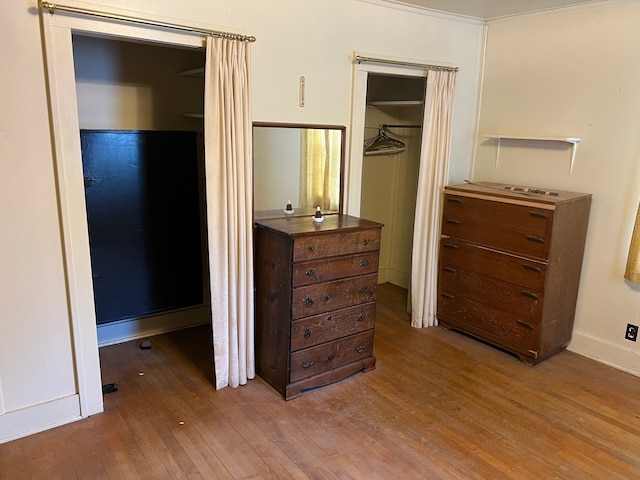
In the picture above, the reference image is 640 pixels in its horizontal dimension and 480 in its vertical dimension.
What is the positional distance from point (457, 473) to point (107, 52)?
323 cm

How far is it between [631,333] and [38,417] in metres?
3.64

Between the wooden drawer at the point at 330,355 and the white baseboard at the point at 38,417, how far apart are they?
117 centimetres

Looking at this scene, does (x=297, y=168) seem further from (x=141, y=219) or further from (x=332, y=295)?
(x=141, y=219)

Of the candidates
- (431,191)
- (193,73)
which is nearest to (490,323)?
(431,191)

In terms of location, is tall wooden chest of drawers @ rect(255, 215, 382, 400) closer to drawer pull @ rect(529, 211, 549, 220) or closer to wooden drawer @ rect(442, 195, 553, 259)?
wooden drawer @ rect(442, 195, 553, 259)

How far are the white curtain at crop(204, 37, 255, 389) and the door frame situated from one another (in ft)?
0.75

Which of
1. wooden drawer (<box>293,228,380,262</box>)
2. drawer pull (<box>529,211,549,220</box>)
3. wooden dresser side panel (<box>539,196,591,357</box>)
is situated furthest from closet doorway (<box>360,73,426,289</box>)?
wooden drawer (<box>293,228,380,262</box>)

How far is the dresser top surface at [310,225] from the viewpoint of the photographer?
2734 mm

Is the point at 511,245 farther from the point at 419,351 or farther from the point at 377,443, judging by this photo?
the point at 377,443

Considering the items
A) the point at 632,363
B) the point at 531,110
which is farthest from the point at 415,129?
the point at 632,363

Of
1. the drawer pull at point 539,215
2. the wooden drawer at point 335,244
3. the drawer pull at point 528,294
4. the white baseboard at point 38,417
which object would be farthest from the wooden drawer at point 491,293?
the white baseboard at point 38,417

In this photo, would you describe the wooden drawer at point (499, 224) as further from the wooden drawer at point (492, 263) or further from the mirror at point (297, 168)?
the mirror at point (297, 168)

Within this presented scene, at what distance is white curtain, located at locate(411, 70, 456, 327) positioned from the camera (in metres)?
3.57

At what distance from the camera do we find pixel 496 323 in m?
3.48
